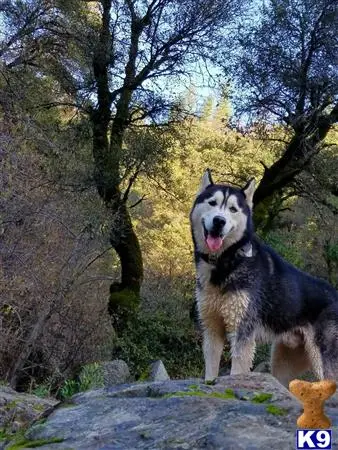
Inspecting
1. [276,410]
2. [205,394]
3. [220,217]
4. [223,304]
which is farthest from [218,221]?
[276,410]

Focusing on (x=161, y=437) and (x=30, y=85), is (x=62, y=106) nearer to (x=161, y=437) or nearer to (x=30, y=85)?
(x=30, y=85)

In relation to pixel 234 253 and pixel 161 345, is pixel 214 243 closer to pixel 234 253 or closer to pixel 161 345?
pixel 234 253

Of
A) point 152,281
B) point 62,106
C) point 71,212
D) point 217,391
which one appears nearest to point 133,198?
point 152,281

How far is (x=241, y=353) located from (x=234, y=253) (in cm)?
90

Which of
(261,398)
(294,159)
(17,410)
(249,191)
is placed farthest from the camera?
(294,159)

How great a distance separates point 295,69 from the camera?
15578 mm

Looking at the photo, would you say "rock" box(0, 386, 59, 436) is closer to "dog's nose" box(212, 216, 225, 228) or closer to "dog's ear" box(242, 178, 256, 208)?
"dog's nose" box(212, 216, 225, 228)

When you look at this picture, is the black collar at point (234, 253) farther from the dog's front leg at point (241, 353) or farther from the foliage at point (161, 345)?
the foliage at point (161, 345)

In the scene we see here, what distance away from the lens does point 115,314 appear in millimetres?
15266

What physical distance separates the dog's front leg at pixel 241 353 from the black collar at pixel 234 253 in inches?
27.2

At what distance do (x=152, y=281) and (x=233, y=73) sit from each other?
338 inches

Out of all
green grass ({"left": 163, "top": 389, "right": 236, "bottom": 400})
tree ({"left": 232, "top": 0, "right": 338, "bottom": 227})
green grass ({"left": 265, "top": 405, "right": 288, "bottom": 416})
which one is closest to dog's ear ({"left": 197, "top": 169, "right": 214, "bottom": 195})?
green grass ({"left": 163, "top": 389, "right": 236, "bottom": 400})

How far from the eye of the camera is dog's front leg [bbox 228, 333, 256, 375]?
19.1ft

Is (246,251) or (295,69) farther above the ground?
(295,69)
